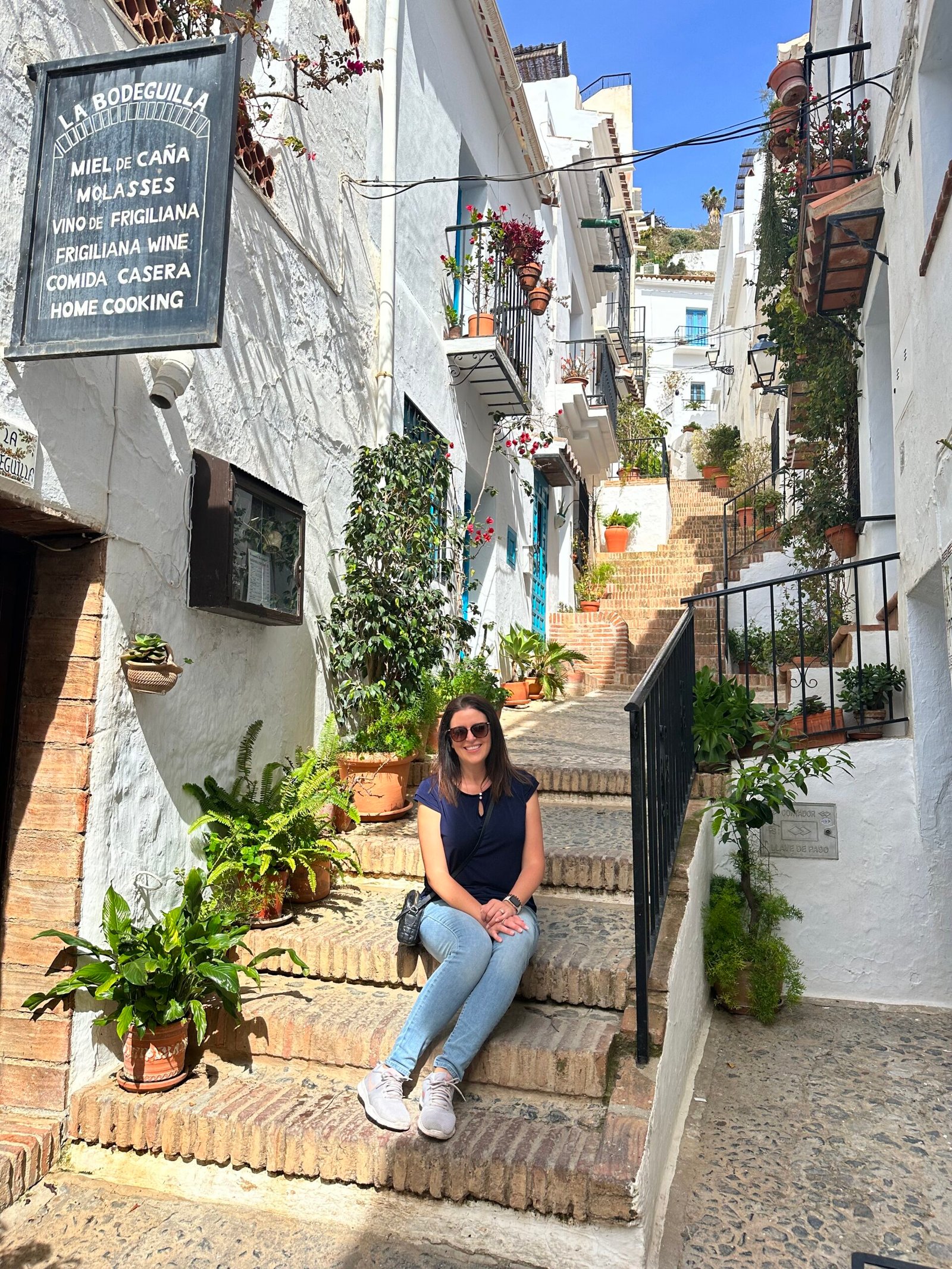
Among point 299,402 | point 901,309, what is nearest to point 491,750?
point 299,402

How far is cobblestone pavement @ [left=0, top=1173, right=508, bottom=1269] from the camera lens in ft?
8.01

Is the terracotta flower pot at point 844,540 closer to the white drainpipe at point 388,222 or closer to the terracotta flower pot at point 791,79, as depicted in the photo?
the terracotta flower pot at point 791,79

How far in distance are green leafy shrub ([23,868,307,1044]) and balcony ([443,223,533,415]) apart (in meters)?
5.59

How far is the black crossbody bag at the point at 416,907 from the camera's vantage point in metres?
3.15

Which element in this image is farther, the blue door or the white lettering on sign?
the blue door

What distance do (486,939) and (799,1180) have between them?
1413 millimetres

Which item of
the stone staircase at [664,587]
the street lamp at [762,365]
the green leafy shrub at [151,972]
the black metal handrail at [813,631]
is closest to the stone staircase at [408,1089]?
the green leafy shrub at [151,972]

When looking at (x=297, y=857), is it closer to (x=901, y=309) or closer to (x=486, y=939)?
(x=486, y=939)

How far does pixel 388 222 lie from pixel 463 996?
5.17 metres

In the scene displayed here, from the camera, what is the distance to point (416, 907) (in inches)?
126

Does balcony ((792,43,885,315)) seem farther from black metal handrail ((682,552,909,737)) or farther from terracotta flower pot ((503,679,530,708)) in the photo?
terracotta flower pot ((503,679,530,708))

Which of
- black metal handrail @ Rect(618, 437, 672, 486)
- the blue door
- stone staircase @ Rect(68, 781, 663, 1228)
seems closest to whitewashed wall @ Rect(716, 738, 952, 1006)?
stone staircase @ Rect(68, 781, 663, 1228)

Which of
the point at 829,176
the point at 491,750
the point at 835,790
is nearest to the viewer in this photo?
the point at 491,750

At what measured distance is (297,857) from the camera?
3.88 metres
